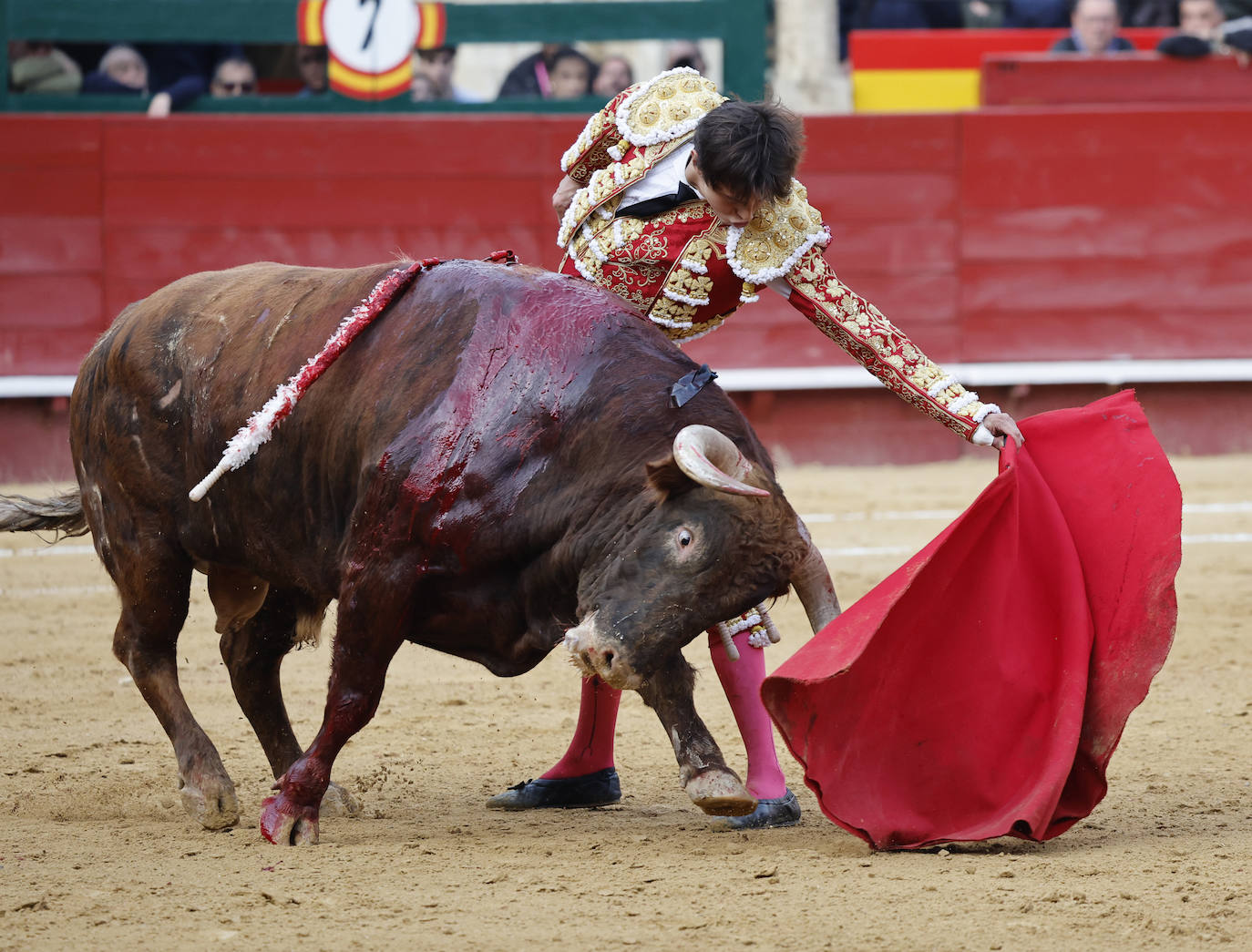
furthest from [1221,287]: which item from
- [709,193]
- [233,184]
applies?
[709,193]

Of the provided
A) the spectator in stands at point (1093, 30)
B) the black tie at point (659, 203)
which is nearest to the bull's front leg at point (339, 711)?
the black tie at point (659, 203)

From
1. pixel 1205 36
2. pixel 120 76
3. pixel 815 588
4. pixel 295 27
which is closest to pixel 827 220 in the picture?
pixel 1205 36

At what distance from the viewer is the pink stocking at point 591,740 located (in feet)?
10.9

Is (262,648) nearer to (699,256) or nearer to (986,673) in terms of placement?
(699,256)

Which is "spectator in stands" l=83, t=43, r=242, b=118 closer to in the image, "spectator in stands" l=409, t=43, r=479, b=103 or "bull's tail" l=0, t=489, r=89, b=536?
"spectator in stands" l=409, t=43, r=479, b=103

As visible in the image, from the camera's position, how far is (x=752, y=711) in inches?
124

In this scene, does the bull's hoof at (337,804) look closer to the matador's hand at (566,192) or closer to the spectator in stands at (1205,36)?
the matador's hand at (566,192)

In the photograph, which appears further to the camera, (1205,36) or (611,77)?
(1205,36)

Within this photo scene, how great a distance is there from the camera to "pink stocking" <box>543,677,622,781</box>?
10.9ft

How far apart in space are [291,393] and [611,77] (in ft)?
17.3

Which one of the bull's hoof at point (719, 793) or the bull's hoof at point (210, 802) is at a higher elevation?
the bull's hoof at point (719, 793)

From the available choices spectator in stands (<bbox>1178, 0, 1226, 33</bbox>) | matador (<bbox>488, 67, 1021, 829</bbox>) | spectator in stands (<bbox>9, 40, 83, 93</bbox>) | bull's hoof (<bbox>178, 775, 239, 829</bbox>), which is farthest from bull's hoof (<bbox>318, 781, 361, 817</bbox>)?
spectator in stands (<bbox>1178, 0, 1226, 33</bbox>)

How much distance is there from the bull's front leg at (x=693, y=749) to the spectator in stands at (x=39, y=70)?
5.92m

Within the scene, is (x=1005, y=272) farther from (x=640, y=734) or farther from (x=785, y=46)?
(x=640, y=734)
